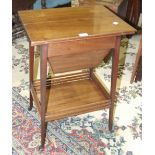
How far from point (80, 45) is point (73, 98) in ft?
1.63

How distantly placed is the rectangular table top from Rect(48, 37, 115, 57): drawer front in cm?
4

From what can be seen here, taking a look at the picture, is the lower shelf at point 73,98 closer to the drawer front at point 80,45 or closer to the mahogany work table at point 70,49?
the mahogany work table at point 70,49

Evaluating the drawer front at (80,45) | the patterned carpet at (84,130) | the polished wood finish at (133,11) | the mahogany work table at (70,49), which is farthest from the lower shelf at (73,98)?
the polished wood finish at (133,11)

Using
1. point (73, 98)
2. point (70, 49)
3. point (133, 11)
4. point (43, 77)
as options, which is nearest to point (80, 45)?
point (70, 49)

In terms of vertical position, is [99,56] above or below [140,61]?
above

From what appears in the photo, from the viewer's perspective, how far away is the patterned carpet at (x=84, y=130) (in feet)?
5.64

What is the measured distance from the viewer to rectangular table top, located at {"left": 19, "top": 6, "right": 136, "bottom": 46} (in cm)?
133

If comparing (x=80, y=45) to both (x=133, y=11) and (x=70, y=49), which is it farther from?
(x=133, y=11)

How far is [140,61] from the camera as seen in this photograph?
229 centimetres

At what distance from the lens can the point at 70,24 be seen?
1475 mm
